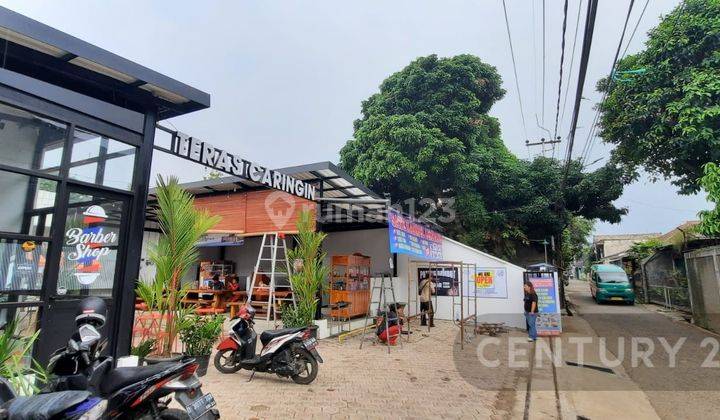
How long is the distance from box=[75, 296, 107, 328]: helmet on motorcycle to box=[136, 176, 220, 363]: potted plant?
69.8 inches

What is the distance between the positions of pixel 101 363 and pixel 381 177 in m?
13.9

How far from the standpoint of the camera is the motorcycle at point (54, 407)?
1.85m

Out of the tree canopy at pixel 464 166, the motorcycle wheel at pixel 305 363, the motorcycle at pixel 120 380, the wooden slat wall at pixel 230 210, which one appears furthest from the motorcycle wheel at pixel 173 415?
the tree canopy at pixel 464 166

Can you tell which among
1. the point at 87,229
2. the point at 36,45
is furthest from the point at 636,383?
the point at 36,45

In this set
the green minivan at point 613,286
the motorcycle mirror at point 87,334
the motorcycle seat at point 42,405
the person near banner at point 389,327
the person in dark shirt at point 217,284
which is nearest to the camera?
the motorcycle seat at point 42,405

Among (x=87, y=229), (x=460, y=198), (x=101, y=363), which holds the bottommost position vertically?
(x=101, y=363)

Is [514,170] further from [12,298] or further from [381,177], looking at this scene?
[12,298]

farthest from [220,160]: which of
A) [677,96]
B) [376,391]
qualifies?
[677,96]

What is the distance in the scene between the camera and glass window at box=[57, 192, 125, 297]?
414 centimetres

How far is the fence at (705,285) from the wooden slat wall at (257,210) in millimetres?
10846

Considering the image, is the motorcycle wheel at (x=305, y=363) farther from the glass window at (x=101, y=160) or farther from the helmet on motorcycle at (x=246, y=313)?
the glass window at (x=101, y=160)

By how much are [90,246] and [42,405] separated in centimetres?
292

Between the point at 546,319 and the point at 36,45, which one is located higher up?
the point at 36,45

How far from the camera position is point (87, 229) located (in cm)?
432
